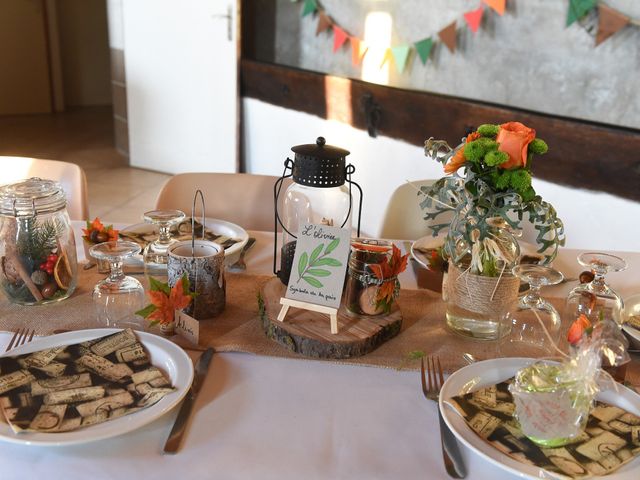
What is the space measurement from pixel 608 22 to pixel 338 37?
1.51 meters

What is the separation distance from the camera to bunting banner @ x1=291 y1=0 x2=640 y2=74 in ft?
7.37

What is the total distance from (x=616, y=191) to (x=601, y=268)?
1.26m

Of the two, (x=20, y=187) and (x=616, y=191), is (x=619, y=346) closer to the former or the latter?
(x=20, y=187)

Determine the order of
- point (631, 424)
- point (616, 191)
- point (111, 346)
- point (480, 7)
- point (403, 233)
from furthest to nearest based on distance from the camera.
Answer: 1. point (480, 7)
2. point (616, 191)
3. point (403, 233)
4. point (111, 346)
5. point (631, 424)

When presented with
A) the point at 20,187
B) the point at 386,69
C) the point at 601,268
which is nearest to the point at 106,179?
the point at 386,69

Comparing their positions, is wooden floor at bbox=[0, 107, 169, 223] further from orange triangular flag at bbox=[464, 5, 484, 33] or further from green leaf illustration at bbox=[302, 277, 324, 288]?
green leaf illustration at bbox=[302, 277, 324, 288]

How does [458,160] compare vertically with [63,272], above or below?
above

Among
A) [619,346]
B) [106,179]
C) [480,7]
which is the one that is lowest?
[106,179]

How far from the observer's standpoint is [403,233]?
190 cm

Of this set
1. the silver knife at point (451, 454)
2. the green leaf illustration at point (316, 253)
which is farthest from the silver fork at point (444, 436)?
the green leaf illustration at point (316, 253)

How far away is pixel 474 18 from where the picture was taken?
8.95 feet

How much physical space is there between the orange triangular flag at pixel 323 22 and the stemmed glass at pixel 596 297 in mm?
2658

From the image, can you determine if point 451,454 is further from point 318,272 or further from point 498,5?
point 498,5

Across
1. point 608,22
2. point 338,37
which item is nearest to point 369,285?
point 608,22
